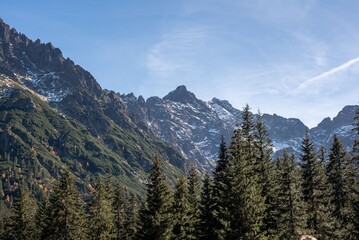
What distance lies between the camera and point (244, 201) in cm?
3788

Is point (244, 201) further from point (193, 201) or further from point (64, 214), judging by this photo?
point (64, 214)

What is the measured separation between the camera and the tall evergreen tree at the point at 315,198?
45.9 metres

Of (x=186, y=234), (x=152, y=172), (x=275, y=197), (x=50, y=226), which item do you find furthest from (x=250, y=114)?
(x=50, y=226)

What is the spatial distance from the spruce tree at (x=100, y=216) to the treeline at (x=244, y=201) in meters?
0.16

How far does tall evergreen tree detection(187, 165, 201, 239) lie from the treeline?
0.15 metres

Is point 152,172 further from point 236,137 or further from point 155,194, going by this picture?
point 236,137

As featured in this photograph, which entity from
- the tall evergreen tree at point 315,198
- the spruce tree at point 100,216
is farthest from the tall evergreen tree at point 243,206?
the spruce tree at point 100,216

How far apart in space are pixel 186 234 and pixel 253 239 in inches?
670

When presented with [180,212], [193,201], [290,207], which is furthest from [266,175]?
[193,201]

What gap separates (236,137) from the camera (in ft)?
153

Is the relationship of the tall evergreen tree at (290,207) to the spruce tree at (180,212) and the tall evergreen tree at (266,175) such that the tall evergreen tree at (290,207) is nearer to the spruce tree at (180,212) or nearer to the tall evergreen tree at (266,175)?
the tall evergreen tree at (266,175)

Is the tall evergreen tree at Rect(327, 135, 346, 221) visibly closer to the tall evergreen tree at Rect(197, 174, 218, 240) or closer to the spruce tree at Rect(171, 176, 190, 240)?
the tall evergreen tree at Rect(197, 174, 218, 240)

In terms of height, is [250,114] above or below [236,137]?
above

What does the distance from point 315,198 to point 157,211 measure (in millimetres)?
20335
